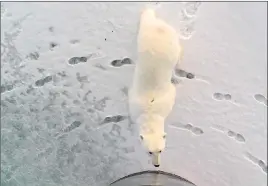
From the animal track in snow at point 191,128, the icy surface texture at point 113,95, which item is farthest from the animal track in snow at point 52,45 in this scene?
the animal track in snow at point 191,128

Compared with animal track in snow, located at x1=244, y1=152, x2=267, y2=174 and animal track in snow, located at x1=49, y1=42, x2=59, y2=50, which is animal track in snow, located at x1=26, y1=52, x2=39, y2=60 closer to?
animal track in snow, located at x1=49, y1=42, x2=59, y2=50

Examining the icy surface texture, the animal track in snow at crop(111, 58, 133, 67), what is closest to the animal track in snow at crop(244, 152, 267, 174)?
the icy surface texture

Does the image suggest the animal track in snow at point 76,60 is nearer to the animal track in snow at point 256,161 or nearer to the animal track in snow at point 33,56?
the animal track in snow at point 33,56

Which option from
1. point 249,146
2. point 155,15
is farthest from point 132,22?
point 249,146

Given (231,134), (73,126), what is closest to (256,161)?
(231,134)

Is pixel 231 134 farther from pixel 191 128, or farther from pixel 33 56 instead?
pixel 33 56

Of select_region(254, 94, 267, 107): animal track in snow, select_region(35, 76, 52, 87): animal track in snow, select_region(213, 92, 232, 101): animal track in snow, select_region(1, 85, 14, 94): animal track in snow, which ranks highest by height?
select_region(254, 94, 267, 107): animal track in snow
